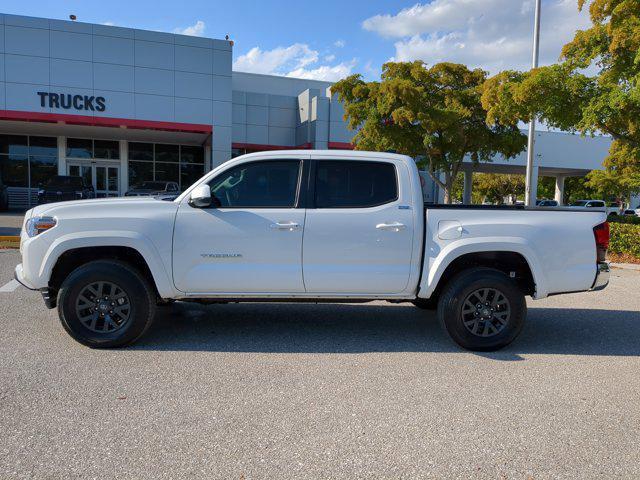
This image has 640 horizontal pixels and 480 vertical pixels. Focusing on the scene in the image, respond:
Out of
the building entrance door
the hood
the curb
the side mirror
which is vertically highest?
the building entrance door

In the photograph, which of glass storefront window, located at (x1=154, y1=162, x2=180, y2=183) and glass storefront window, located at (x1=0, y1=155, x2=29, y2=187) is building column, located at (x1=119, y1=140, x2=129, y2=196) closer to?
glass storefront window, located at (x1=154, y1=162, x2=180, y2=183)

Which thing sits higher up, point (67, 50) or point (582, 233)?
point (67, 50)

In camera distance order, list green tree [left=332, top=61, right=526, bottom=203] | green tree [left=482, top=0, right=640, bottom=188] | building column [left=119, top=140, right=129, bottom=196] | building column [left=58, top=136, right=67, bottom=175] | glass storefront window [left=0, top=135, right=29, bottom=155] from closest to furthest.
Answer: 1. green tree [left=482, top=0, right=640, bottom=188]
2. green tree [left=332, top=61, right=526, bottom=203]
3. glass storefront window [left=0, top=135, right=29, bottom=155]
4. building column [left=58, top=136, right=67, bottom=175]
5. building column [left=119, top=140, right=129, bottom=196]

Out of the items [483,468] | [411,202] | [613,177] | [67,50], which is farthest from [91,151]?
[483,468]

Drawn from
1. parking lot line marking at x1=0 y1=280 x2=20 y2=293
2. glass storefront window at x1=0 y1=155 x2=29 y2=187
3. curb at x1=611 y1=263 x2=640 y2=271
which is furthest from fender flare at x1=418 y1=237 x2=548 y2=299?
glass storefront window at x1=0 y1=155 x2=29 y2=187

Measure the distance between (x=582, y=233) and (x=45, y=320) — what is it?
5.94 m

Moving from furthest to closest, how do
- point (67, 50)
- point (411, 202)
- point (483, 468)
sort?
point (67, 50), point (411, 202), point (483, 468)

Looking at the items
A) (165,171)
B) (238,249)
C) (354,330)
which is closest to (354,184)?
(238,249)

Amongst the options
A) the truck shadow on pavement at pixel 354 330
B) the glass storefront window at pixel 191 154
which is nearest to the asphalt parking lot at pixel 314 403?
the truck shadow on pavement at pixel 354 330

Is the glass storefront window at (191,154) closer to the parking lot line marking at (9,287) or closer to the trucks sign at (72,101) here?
the trucks sign at (72,101)

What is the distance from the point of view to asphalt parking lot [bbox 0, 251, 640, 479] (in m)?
3.09

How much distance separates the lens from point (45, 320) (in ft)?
20.1

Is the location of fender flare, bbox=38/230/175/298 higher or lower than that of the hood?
lower

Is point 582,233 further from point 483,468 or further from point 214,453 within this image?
point 214,453
